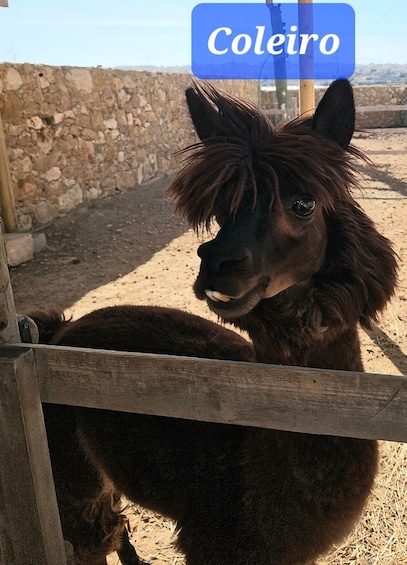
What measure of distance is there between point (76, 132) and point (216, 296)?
742 cm

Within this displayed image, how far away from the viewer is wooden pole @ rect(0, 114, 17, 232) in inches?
268

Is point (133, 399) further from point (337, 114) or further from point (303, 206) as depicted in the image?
point (337, 114)

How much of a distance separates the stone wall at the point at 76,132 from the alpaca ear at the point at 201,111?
431 centimetres

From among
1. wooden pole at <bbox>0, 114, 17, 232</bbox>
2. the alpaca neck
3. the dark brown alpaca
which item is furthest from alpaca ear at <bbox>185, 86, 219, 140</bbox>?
wooden pole at <bbox>0, 114, 17, 232</bbox>

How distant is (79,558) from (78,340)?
3.24 ft

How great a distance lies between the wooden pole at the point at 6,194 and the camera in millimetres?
6806

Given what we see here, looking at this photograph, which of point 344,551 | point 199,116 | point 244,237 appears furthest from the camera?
point 344,551

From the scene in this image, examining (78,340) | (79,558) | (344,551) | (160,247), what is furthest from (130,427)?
(160,247)

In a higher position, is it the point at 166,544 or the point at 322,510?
the point at 322,510

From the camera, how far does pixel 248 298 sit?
1602 mm

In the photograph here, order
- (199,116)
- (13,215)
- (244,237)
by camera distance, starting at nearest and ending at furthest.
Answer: (244,237) < (199,116) < (13,215)

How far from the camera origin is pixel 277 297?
68.4 inches

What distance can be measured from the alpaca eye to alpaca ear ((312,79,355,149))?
0.86 ft

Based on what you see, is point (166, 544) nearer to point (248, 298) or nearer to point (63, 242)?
point (248, 298)
